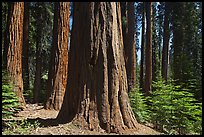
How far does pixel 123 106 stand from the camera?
6.97 metres

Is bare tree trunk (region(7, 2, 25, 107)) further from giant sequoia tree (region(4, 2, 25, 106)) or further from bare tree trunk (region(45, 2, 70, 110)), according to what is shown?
bare tree trunk (region(45, 2, 70, 110))

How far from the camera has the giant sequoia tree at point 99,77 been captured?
6.73 metres

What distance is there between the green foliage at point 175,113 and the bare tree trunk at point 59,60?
3930 millimetres

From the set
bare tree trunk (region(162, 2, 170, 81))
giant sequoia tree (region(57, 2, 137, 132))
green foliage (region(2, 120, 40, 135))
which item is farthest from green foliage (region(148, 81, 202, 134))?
bare tree trunk (region(162, 2, 170, 81))

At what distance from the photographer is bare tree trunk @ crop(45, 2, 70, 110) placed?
1124 cm

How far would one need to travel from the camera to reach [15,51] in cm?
1162

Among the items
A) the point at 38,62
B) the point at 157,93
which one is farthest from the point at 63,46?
the point at 38,62

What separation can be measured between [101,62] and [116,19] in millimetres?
1220

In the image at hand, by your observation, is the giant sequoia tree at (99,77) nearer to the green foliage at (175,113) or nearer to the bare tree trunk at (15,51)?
the green foliage at (175,113)

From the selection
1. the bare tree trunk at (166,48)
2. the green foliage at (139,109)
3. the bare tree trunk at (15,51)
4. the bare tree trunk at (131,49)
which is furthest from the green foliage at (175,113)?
the bare tree trunk at (166,48)

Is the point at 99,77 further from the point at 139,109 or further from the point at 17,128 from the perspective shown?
the point at 139,109

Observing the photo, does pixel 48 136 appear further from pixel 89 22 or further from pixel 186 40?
pixel 186 40

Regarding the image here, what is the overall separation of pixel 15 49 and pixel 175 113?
6650 millimetres

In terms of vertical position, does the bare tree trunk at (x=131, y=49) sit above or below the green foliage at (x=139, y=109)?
above
